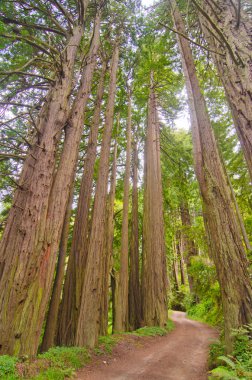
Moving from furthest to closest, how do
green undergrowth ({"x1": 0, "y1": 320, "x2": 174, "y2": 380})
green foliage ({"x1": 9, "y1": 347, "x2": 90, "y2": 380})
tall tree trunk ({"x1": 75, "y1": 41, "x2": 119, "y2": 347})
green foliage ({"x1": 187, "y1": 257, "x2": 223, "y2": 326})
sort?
green foliage ({"x1": 187, "y1": 257, "x2": 223, "y2": 326})
tall tree trunk ({"x1": 75, "y1": 41, "x2": 119, "y2": 347})
green foliage ({"x1": 9, "y1": 347, "x2": 90, "y2": 380})
green undergrowth ({"x1": 0, "y1": 320, "x2": 174, "y2": 380})

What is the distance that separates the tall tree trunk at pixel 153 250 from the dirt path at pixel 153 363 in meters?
1.78

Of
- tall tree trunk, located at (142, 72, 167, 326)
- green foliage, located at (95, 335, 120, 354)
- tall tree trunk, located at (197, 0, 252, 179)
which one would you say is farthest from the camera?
tall tree trunk, located at (142, 72, 167, 326)

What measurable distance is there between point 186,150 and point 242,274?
9.69m

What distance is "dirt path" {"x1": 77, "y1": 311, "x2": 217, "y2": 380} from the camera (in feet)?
13.8

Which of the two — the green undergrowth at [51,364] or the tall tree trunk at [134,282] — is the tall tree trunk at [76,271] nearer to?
the green undergrowth at [51,364]

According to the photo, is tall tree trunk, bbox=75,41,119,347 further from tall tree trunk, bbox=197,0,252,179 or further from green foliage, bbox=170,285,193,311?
green foliage, bbox=170,285,193,311

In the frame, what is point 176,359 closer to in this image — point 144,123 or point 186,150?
point 186,150

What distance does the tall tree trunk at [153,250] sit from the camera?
350 inches

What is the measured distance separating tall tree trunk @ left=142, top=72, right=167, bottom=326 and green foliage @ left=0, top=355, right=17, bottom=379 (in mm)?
6630

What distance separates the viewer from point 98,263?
6.04 metres

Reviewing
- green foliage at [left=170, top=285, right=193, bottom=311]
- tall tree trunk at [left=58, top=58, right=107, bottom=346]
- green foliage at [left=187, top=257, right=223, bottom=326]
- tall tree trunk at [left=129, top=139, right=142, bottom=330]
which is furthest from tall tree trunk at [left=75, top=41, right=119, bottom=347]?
green foliage at [left=170, top=285, right=193, bottom=311]

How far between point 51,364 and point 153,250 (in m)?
6.26

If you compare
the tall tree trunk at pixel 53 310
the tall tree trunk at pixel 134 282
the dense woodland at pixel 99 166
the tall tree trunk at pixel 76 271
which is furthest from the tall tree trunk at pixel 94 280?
the tall tree trunk at pixel 134 282

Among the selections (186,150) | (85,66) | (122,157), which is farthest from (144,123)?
(85,66)
